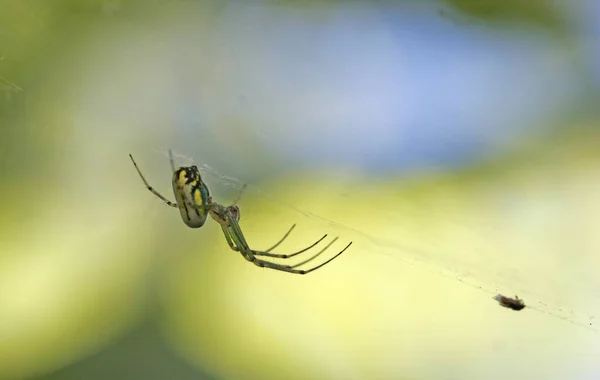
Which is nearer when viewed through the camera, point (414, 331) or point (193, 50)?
point (414, 331)

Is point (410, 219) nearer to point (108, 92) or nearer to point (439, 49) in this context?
point (439, 49)

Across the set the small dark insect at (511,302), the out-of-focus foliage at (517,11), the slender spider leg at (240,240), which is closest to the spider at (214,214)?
the slender spider leg at (240,240)

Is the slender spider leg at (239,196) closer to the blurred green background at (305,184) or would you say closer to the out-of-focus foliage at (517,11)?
the blurred green background at (305,184)

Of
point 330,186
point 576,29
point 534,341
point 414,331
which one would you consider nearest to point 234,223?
point 330,186

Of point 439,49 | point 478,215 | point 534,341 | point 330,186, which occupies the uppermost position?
point 439,49

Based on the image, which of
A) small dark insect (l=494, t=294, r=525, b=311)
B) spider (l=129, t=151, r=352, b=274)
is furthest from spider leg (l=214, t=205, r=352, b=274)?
small dark insect (l=494, t=294, r=525, b=311)

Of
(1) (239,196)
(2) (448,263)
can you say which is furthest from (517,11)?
(1) (239,196)
